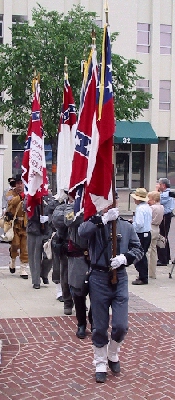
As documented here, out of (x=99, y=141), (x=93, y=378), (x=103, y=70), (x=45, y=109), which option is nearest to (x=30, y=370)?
(x=93, y=378)

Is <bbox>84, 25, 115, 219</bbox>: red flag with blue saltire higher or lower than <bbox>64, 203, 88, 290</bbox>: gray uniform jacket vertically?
higher

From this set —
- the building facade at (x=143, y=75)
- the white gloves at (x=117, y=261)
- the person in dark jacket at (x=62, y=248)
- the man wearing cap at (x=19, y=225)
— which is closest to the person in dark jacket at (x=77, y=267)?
the person in dark jacket at (x=62, y=248)

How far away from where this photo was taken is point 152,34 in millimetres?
35438

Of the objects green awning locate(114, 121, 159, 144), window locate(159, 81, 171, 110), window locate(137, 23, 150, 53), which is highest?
window locate(137, 23, 150, 53)

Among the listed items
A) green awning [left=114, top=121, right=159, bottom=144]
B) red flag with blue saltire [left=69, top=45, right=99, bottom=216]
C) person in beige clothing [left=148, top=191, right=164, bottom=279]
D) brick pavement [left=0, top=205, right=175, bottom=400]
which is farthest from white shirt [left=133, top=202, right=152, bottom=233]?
green awning [left=114, top=121, right=159, bottom=144]

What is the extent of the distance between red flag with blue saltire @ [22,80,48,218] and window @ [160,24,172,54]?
27559 mm

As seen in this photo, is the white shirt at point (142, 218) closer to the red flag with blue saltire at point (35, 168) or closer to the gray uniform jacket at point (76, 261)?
the red flag with blue saltire at point (35, 168)

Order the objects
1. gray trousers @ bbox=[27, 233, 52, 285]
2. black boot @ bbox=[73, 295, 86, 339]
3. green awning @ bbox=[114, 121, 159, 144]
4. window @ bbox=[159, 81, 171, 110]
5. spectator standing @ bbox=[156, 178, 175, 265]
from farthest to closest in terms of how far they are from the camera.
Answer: window @ bbox=[159, 81, 171, 110]
green awning @ bbox=[114, 121, 159, 144]
spectator standing @ bbox=[156, 178, 175, 265]
gray trousers @ bbox=[27, 233, 52, 285]
black boot @ bbox=[73, 295, 86, 339]

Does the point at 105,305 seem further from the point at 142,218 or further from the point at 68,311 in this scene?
the point at 142,218

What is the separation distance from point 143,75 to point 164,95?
186 centimetres

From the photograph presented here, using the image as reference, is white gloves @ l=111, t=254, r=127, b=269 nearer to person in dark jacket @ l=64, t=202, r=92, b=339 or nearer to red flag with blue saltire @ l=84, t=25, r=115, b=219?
red flag with blue saltire @ l=84, t=25, r=115, b=219

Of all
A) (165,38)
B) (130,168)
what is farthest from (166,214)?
(165,38)

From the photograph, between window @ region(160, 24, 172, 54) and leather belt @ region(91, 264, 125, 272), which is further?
window @ region(160, 24, 172, 54)

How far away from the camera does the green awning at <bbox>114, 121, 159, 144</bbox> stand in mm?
33344
